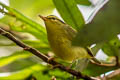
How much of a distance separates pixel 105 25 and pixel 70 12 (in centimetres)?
46

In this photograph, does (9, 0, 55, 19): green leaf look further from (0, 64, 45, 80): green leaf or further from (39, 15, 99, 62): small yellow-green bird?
(39, 15, 99, 62): small yellow-green bird

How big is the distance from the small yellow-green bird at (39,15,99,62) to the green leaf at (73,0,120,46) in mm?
287

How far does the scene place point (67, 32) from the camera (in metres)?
0.81

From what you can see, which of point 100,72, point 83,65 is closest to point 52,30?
point 83,65

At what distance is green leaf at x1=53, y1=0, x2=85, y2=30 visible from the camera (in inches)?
32.1

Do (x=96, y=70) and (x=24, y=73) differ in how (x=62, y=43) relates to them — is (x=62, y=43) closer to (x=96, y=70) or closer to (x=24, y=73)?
(x=96, y=70)

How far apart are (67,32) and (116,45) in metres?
0.14

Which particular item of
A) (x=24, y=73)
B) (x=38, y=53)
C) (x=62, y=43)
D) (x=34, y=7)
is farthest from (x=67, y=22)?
(x=34, y=7)

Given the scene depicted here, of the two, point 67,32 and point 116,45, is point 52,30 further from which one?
point 116,45

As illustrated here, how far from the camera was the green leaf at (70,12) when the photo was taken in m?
0.81

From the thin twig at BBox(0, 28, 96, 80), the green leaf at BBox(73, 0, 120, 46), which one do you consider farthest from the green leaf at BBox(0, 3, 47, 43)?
the green leaf at BBox(73, 0, 120, 46)

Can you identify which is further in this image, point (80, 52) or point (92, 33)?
point (80, 52)

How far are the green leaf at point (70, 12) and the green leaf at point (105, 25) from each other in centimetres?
39

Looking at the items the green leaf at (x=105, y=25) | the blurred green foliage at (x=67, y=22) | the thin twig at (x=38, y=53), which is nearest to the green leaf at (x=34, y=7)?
the blurred green foliage at (x=67, y=22)
